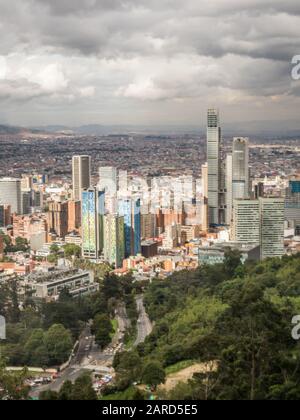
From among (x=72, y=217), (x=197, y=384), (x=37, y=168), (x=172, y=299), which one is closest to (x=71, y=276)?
(x=172, y=299)

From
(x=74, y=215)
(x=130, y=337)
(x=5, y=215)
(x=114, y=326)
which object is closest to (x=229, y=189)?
(x=74, y=215)

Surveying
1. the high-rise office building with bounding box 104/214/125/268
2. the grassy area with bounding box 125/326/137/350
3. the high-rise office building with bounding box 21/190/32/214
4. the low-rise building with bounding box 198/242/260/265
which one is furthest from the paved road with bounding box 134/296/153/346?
the high-rise office building with bounding box 21/190/32/214

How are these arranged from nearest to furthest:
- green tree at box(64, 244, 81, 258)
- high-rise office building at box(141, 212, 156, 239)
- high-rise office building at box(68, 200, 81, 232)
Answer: green tree at box(64, 244, 81, 258), high-rise office building at box(141, 212, 156, 239), high-rise office building at box(68, 200, 81, 232)

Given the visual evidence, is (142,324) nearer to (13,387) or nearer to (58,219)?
(13,387)

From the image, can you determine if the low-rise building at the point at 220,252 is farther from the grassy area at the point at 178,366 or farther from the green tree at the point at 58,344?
the grassy area at the point at 178,366

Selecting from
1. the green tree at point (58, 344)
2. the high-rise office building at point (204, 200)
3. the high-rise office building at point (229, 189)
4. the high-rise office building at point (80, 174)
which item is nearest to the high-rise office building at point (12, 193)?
the high-rise office building at point (80, 174)

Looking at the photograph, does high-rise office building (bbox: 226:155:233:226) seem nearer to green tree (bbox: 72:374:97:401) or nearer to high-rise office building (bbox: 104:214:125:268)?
high-rise office building (bbox: 104:214:125:268)
